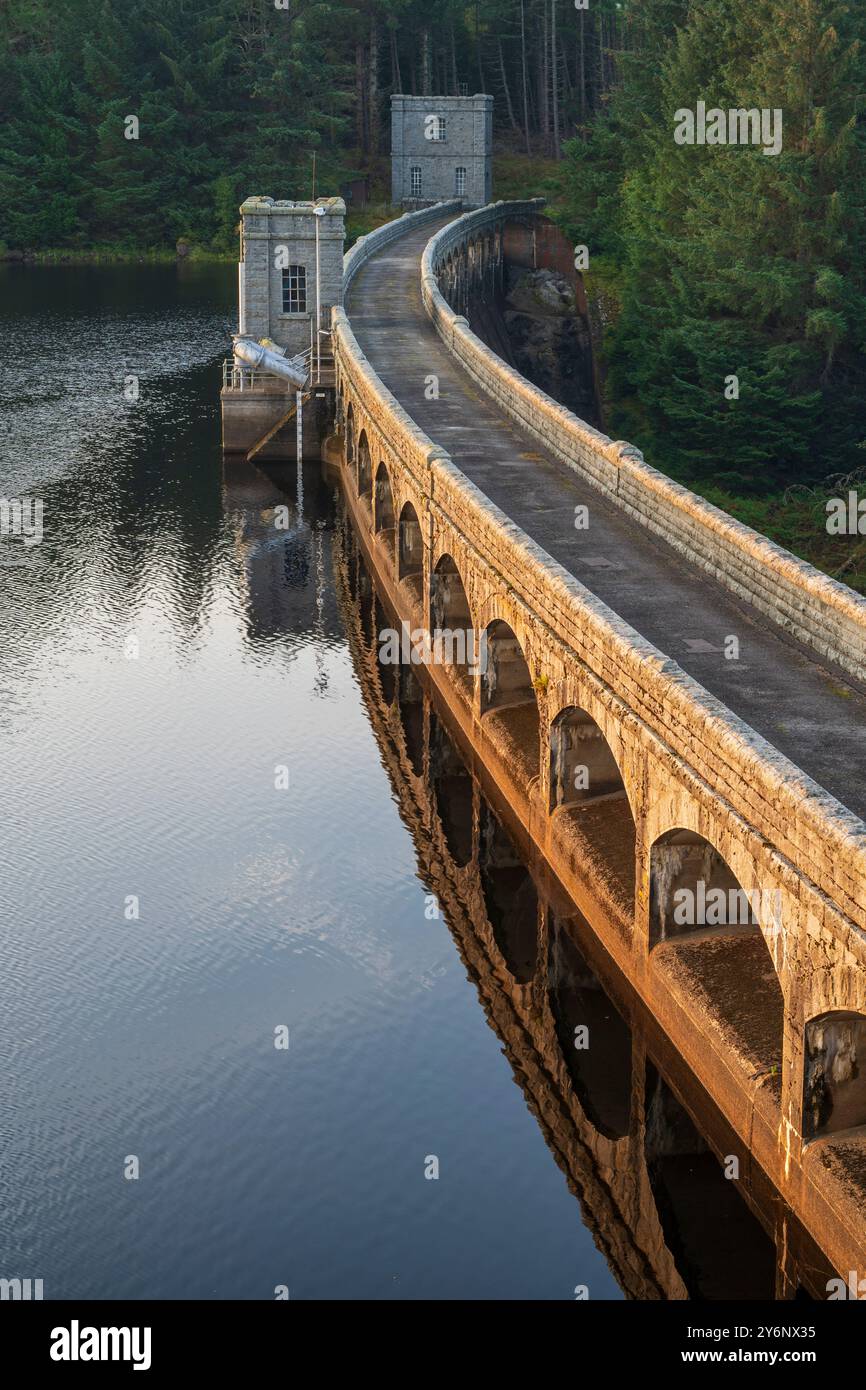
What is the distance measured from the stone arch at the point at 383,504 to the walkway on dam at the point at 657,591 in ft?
2.20

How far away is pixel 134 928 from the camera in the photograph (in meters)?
33.5

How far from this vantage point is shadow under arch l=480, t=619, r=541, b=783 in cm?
3928

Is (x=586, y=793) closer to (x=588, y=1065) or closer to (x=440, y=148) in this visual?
(x=588, y=1065)

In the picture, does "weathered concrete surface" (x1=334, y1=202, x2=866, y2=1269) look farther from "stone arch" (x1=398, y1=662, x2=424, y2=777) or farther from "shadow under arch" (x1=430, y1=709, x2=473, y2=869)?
"stone arch" (x1=398, y1=662, x2=424, y2=777)

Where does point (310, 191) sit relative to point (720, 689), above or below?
above

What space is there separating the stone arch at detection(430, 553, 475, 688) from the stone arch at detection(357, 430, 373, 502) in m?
14.0

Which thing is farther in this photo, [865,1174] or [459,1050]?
[459,1050]

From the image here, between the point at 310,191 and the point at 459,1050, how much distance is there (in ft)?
360

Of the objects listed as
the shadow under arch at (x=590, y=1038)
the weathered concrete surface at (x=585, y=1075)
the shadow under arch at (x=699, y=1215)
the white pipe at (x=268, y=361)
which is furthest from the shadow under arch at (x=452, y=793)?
the white pipe at (x=268, y=361)

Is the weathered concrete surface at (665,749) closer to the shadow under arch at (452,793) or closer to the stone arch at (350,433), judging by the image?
A: the shadow under arch at (452,793)

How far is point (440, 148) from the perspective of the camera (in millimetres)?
130375

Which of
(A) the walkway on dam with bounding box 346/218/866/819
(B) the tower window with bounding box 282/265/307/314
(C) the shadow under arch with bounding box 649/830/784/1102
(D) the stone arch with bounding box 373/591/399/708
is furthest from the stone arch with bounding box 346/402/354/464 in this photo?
(C) the shadow under arch with bounding box 649/830/784/1102
